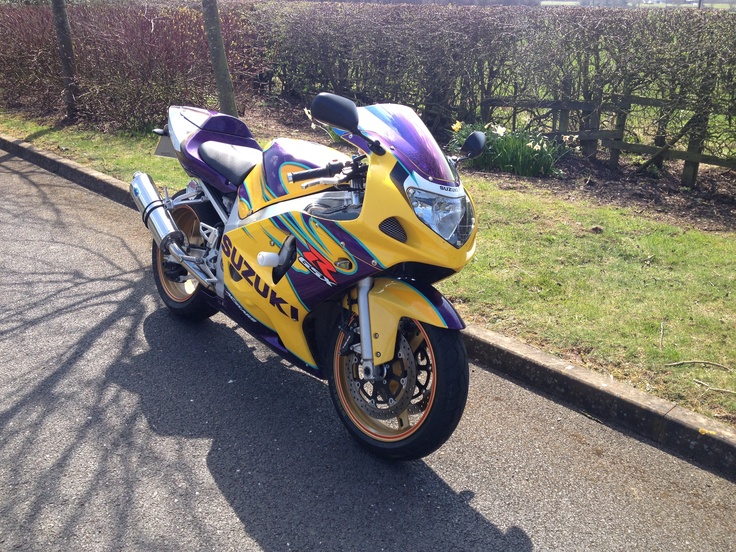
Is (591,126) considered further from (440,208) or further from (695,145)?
(440,208)

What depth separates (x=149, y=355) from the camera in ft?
13.9

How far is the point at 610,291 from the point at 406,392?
218 centimetres

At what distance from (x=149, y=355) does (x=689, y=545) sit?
117 inches

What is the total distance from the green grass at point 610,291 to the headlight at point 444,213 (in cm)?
142

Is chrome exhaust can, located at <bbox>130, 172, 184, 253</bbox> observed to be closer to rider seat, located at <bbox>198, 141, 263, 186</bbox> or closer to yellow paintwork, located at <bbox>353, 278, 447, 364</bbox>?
rider seat, located at <bbox>198, 141, 263, 186</bbox>

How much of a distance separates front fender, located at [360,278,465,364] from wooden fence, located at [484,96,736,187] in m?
5.23

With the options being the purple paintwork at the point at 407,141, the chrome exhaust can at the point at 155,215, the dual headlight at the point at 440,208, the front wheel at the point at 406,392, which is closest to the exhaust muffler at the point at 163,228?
the chrome exhaust can at the point at 155,215

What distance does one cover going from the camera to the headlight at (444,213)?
9.62 feet

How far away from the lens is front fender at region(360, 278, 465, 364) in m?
3.05

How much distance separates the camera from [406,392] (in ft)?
10.5

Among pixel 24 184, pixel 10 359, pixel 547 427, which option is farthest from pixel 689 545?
pixel 24 184

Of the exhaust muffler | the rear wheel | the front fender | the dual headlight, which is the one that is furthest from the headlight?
the rear wheel

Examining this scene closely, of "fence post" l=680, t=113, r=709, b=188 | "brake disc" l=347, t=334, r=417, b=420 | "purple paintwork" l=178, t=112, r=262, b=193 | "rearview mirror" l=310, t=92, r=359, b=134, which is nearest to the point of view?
"rearview mirror" l=310, t=92, r=359, b=134

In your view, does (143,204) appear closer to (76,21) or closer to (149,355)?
(149,355)
